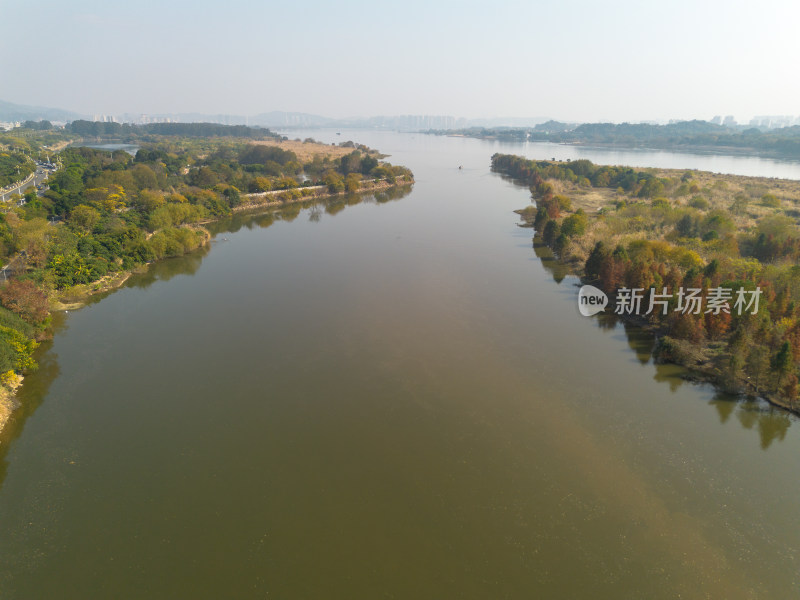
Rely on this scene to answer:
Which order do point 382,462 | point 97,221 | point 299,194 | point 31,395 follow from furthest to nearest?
point 299,194 < point 97,221 < point 31,395 < point 382,462

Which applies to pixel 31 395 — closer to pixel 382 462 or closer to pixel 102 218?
pixel 382 462

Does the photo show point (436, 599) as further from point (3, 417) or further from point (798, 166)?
point (798, 166)

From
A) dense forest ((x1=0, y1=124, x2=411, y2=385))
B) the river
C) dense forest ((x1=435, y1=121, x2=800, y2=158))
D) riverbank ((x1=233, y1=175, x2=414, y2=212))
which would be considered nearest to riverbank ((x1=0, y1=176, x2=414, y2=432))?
riverbank ((x1=233, y1=175, x2=414, y2=212))

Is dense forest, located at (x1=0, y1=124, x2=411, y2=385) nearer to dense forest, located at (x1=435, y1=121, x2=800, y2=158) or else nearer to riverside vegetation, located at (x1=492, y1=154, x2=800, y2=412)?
riverside vegetation, located at (x1=492, y1=154, x2=800, y2=412)

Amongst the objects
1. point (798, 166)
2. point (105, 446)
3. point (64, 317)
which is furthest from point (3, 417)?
point (798, 166)

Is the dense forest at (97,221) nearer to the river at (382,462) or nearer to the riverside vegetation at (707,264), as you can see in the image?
the river at (382,462)

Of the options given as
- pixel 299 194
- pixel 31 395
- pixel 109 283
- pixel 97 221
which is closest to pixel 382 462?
pixel 31 395

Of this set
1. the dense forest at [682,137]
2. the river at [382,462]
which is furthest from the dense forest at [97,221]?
the dense forest at [682,137]
